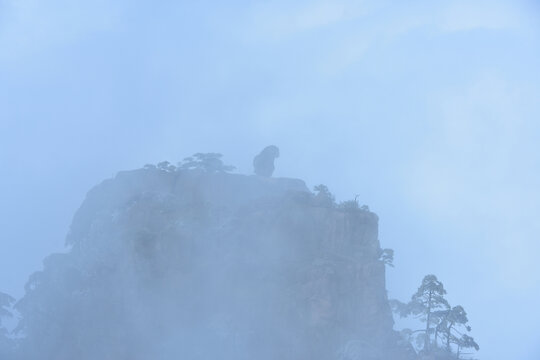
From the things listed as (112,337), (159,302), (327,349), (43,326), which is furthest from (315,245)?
(43,326)

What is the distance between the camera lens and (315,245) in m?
73.9

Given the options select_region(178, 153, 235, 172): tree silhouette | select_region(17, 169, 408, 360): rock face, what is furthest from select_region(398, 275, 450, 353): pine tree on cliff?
select_region(178, 153, 235, 172): tree silhouette

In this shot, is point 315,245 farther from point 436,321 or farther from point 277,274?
point 436,321

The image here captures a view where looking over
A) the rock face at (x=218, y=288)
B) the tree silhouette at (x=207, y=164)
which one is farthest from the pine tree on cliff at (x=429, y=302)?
the tree silhouette at (x=207, y=164)

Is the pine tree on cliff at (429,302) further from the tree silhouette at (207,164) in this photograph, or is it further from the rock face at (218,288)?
the tree silhouette at (207,164)

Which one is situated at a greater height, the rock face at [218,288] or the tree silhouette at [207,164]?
the tree silhouette at [207,164]

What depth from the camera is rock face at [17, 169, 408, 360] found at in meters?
68.1

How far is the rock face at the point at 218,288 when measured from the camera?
68.1m

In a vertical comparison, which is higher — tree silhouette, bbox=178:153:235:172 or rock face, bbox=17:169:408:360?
tree silhouette, bbox=178:153:235:172

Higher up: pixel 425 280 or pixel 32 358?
pixel 425 280

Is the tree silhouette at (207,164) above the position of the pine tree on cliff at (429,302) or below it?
above

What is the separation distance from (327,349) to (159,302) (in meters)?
18.2

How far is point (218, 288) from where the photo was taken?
72.1m

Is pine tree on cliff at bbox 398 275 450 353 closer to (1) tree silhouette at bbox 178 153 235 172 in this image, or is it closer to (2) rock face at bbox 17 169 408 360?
(2) rock face at bbox 17 169 408 360
